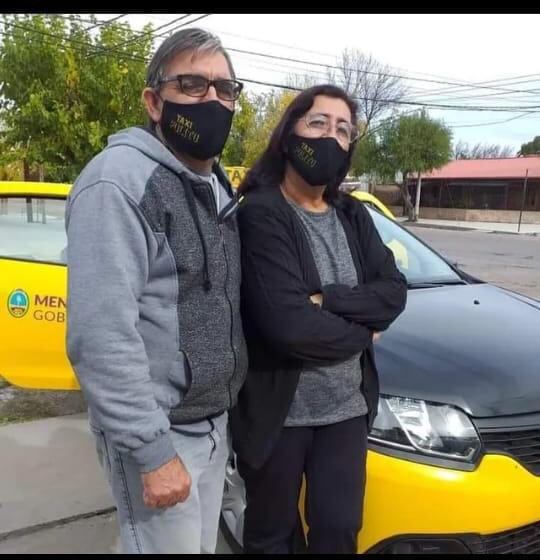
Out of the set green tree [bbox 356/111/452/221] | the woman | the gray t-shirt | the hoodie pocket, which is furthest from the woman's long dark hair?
green tree [bbox 356/111/452/221]

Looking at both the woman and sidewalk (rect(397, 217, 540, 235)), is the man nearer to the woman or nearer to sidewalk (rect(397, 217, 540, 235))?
the woman

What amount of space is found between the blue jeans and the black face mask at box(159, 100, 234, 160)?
2.54ft

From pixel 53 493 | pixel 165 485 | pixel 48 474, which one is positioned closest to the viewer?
pixel 165 485

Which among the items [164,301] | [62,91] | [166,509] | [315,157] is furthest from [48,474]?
[62,91]

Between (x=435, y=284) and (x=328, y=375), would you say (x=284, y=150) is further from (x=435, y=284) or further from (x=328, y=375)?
(x=435, y=284)

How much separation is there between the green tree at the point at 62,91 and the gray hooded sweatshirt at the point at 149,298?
1012cm

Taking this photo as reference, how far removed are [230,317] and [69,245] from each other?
1.57ft

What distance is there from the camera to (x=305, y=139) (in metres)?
2.02

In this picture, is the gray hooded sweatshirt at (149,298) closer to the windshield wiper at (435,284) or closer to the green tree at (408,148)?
the windshield wiper at (435,284)

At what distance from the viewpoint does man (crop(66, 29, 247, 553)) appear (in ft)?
4.58

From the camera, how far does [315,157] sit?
2.00 meters

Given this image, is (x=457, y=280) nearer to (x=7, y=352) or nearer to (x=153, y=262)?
(x=153, y=262)

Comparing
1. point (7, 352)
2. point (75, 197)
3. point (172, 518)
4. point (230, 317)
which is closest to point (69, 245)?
point (75, 197)

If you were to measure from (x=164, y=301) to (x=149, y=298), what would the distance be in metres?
0.04
